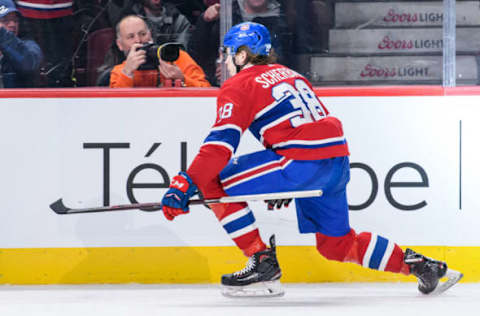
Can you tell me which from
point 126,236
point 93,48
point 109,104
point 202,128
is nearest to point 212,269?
point 126,236

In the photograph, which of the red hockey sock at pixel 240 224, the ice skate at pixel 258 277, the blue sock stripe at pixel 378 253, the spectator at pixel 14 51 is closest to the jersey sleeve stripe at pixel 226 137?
the red hockey sock at pixel 240 224

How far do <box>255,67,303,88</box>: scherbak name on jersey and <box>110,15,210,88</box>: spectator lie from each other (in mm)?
607

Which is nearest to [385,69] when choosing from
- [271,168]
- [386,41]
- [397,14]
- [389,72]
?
[389,72]

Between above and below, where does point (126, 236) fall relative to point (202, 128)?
below

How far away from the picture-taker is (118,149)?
3.41 metres

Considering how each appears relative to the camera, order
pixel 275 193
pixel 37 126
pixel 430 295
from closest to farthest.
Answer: pixel 275 193
pixel 430 295
pixel 37 126

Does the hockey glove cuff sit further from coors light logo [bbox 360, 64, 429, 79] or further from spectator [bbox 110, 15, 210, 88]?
coors light logo [bbox 360, 64, 429, 79]

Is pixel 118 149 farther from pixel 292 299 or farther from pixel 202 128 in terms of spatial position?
pixel 292 299

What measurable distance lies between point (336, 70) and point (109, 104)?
101 centimetres

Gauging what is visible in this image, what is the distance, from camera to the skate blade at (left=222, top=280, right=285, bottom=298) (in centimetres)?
302

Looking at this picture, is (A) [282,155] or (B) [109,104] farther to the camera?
(B) [109,104]

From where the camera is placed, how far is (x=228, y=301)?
296 centimetres

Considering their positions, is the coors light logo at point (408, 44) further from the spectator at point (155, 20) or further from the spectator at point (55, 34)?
the spectator at point (55, 34)

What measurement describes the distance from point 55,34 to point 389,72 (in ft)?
4.86
